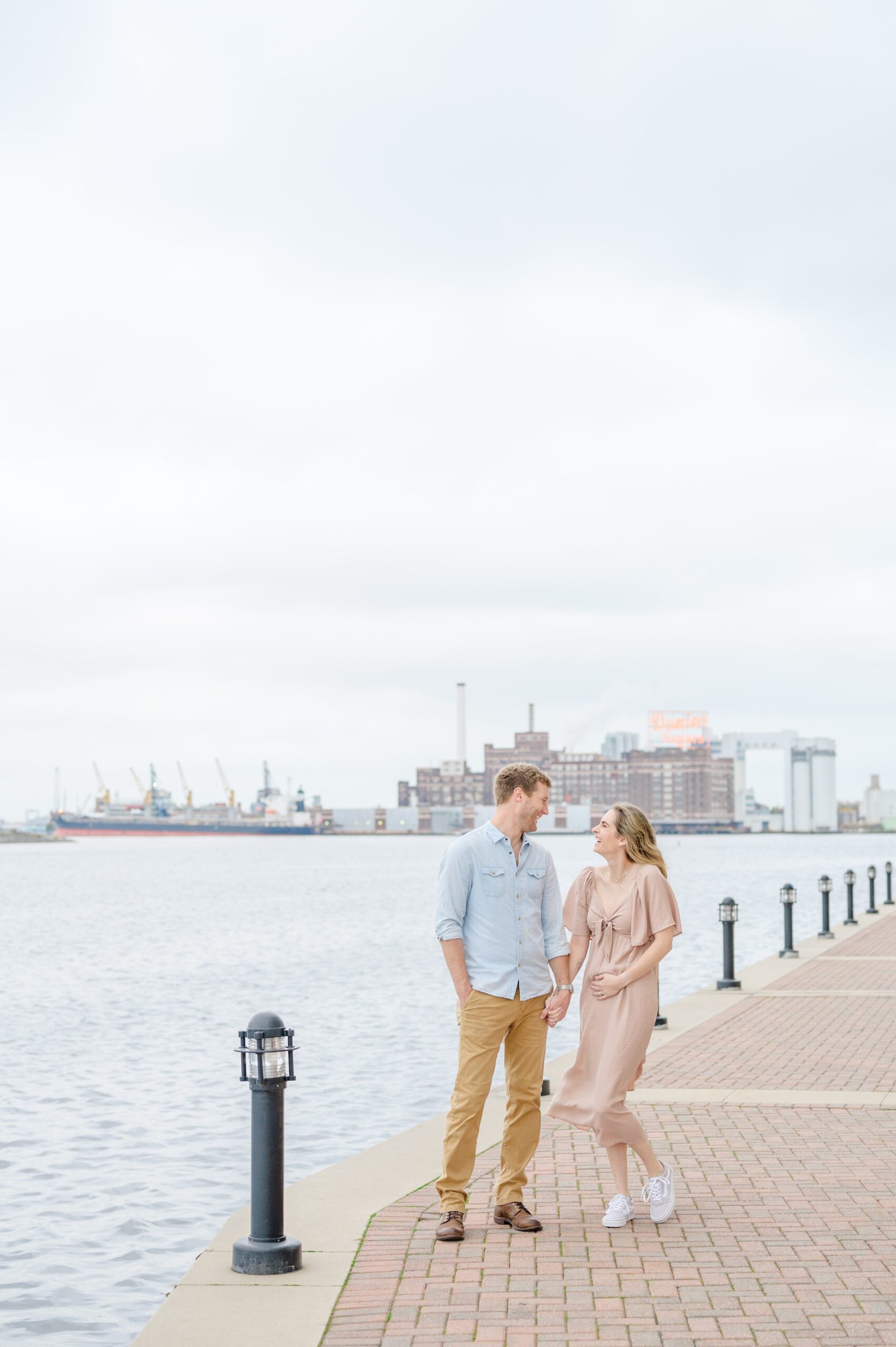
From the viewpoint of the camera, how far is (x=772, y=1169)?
7473 mm

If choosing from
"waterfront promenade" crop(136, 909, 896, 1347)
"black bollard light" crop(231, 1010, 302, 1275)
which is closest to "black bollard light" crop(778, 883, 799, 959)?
"waterfront promenade" crop(136, 909, 896, 1347)

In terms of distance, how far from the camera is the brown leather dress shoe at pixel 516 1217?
629 cm

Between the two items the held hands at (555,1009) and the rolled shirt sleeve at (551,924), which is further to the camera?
the rolled shirt sleeve at (551,924)

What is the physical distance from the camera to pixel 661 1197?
6387 millimetres

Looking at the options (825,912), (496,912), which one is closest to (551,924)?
(496,912)

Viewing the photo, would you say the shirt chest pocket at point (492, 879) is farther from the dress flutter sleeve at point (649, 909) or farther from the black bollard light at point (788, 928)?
the black bollard light at point (788, 928)

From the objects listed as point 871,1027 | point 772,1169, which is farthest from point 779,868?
point 772,1169

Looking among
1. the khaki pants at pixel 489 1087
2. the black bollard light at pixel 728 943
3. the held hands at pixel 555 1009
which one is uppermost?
the held hands at pixel 555 1009

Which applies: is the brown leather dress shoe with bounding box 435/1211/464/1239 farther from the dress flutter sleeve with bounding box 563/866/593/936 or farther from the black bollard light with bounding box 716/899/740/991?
the black bollard light with bounding box 716/899/740/991

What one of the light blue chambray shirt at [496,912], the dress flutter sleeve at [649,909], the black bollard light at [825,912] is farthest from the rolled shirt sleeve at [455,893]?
the black bollard light at [825,912]

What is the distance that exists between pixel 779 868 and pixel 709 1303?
8854 centimetres

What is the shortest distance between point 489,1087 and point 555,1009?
17.4 inches

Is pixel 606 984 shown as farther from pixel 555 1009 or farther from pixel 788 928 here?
pixel 788 928

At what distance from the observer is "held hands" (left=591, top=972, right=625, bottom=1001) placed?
625 cm
